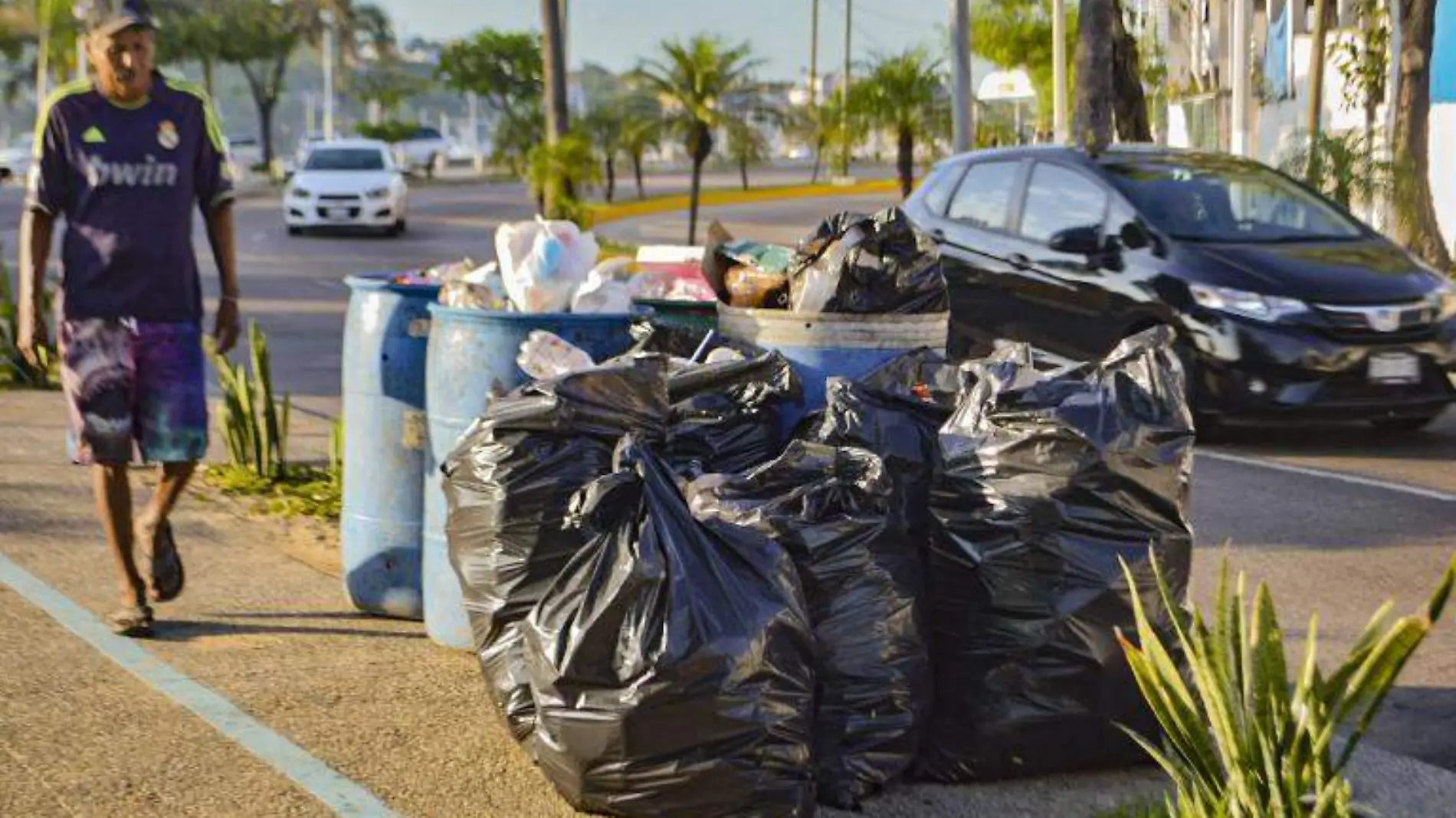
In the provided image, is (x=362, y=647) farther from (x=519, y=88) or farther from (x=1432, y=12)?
(x=519, y=88)

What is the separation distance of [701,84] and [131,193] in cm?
2825

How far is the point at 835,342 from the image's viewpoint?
18.7 feet

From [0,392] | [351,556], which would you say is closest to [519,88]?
[0,392]

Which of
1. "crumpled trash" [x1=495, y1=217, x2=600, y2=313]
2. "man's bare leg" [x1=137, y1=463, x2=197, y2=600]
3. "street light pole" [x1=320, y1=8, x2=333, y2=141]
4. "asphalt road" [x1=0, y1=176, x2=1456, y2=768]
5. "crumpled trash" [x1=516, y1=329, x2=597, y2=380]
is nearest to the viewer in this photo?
"crumpled trash" [x1=516, y1=329, x2=597, y2=380]

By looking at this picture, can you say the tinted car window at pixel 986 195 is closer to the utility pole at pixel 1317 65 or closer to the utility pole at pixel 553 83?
the utility pole at pixel 1317 65

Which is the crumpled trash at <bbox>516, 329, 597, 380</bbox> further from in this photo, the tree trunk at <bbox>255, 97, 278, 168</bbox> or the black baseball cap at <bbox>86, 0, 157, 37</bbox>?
the tree trunk at <bbox>255, 97, 278, 168</bbox>

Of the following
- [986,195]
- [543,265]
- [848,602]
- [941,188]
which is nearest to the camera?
[848,602]

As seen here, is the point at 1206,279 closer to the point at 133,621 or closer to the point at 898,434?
the point at 898,434

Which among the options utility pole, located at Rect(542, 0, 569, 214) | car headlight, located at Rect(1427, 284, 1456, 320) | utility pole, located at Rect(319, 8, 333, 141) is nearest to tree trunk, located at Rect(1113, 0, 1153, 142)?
utility pole, located at Rect(542, 0, 569, 214)

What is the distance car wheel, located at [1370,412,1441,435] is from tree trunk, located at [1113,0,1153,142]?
12.3 meters

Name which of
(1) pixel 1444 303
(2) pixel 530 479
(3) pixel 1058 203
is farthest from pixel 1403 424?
(2) pixel 530 479

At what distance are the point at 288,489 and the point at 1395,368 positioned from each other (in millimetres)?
5618

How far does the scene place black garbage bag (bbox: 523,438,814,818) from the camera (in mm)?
4473

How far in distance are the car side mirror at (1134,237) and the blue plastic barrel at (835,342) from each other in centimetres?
584
